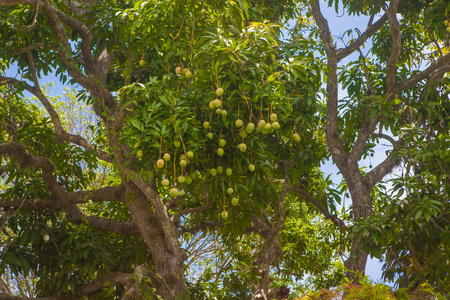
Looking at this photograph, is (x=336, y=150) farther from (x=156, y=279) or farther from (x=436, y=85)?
(x=156, y=279)

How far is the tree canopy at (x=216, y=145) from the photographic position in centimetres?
335

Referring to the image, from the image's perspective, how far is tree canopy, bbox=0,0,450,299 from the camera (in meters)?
3.35

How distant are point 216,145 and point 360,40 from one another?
3284 mm

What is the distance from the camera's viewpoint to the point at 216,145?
3531mm

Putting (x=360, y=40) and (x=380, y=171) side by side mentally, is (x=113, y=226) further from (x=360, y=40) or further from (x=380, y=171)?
(x=360, y=40)

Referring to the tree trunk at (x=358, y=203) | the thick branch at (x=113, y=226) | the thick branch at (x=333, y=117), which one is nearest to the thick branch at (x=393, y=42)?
the thick branch at (x=333, y=117)

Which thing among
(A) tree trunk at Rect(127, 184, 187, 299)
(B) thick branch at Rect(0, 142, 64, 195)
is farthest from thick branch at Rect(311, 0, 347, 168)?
(B) thick branch at Rect(0, 142, 64, 195)

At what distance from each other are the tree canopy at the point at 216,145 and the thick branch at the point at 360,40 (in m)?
0.02

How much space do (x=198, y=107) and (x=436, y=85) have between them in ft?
9.97

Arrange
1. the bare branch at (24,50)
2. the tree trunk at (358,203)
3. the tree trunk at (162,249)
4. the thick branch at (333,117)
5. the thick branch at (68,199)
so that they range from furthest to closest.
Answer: the thick branch at (333,117), the thick branch at (68,199), the tree trunk at (358,203), the bare branch at (24,50), the tree trunk at (162,249)

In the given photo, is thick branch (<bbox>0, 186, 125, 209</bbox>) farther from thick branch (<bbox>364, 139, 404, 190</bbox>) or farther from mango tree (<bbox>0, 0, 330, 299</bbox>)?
thick branch (<bbox>364, 139, 404, 190</bbox>)

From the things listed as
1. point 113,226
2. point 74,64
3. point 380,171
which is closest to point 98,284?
point 113,226

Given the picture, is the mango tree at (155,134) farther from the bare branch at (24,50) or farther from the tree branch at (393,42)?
the tree branch at (393,42)

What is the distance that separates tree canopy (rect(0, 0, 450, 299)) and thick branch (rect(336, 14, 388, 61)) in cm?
2
